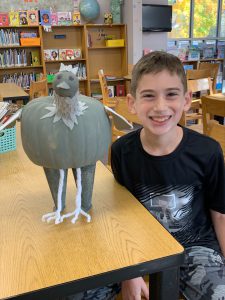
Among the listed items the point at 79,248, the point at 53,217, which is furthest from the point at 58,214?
the point at 79,248

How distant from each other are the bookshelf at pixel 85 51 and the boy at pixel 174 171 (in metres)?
4.35

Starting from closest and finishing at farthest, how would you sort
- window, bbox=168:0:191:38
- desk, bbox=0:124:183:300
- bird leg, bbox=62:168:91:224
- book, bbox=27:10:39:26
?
desk, bbox=0:124:183:300 < bird leg, bbox=62:168:91:224 < book, bbox=27:10:39:26 < window, bbox=168:0:191:38

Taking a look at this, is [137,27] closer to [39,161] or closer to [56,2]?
[56,2]

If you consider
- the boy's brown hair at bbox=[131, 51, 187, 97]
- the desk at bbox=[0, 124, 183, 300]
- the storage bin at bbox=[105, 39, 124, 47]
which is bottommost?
the desk at bbox=[0, 124, 183, 300]

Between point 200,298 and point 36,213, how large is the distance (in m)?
0.48

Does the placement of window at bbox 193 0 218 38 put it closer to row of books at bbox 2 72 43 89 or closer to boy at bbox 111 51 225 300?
row of books at bbox 2 72 43 89

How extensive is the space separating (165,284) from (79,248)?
0.68 feet

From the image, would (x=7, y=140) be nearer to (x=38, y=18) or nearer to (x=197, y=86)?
(x=197, y=86)

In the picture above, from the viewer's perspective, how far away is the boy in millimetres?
870

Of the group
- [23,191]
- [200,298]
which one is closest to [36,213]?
[23,191]

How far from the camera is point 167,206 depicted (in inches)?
38.0

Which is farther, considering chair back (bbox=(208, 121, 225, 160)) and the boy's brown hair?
chair back (bbox=(208, 121, 225, 160))

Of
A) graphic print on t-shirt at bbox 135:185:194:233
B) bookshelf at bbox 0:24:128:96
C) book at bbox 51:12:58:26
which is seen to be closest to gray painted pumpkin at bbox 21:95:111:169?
graphic print on t-shirt at bbox 135:185:194:233

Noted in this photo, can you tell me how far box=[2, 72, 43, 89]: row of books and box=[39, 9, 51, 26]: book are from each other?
0.82 metres
